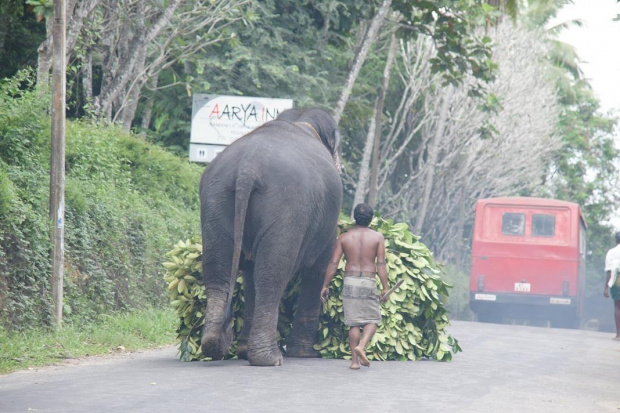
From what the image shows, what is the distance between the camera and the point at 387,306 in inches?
431

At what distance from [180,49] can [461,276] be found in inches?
820

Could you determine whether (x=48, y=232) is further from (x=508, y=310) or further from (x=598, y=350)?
(x=508, y=310)

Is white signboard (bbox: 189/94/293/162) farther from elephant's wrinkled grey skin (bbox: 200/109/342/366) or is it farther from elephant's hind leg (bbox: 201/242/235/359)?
elephant's hind leg (bbox: 201/242/235/359)

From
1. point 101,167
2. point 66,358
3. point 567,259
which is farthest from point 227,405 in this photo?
point 567,259

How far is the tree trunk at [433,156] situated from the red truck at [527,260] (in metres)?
8.66

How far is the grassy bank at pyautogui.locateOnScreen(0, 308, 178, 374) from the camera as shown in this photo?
9.73m

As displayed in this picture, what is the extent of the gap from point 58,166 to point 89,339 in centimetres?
191

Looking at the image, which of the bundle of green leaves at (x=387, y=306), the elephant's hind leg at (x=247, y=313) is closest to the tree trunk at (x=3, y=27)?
the bundle of green leaves at (x=387, y=306)

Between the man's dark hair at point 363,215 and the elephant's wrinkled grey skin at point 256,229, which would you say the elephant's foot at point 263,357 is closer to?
the elephant's wrinkled grey skin at point 256,229

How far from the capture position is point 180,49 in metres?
19.6

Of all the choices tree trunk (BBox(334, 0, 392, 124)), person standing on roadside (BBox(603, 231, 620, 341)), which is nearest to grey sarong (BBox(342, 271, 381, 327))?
person standing on roadside (BBox(603, 231, 620, 341))

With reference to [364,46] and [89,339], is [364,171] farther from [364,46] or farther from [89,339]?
[89,339]

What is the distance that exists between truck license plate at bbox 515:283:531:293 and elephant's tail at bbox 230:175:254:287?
1785cm

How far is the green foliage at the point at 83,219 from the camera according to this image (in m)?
11.0
